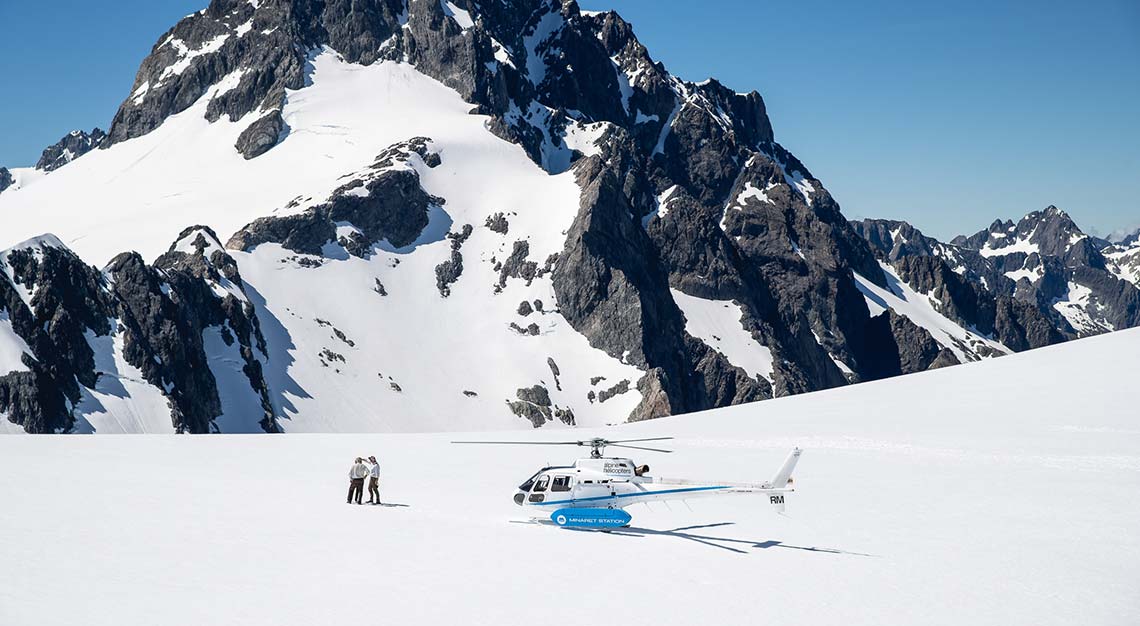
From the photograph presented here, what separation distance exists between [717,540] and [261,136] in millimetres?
158349

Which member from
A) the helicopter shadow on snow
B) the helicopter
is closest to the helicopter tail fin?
the helicopter

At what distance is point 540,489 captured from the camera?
25.2 meters

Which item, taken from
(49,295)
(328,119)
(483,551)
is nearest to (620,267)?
(328,119)

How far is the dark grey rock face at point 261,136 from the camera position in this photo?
165 metres

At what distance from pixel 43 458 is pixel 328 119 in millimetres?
145317

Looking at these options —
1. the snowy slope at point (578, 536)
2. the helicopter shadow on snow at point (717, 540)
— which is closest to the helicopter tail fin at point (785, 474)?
the snowy slope at point (578, 536)

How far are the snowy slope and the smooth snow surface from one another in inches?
4309

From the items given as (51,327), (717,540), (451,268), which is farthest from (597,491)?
(451,268)

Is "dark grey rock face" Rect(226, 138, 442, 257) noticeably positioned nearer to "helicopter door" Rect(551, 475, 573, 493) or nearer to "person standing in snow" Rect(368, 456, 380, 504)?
"person standing in snow" Rect(368, 456, 380, 504)

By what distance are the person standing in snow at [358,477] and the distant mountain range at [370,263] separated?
166ft

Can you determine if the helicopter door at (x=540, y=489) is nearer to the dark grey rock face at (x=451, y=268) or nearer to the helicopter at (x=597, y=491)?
the helicopter at (x=597, y=491)

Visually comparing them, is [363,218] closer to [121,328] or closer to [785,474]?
[121,328]

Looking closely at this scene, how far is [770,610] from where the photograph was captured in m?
17.8

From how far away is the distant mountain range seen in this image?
3415 inches
